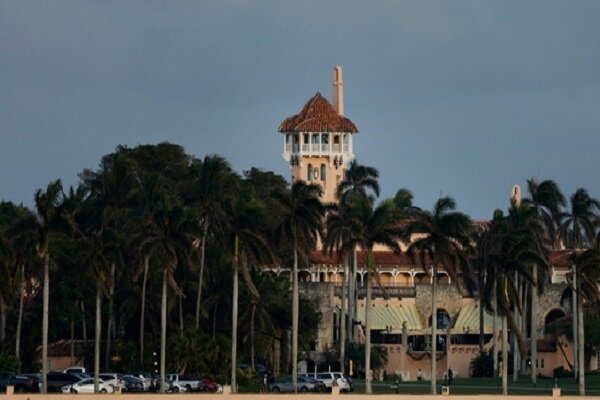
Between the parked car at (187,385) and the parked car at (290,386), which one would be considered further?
the parked car at (290,386)

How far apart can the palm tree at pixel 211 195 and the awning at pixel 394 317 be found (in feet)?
97.4

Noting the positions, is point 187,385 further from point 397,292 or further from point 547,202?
point 397,292

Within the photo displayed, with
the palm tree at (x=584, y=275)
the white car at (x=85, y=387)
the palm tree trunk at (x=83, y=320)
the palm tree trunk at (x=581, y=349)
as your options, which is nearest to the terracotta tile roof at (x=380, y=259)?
the palm tree trunk at (x=83, y=320)

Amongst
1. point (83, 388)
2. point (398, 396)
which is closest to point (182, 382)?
point (83, 388)

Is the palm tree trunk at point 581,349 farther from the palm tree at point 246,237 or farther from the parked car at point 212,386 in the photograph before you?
the parked car at point 212,386

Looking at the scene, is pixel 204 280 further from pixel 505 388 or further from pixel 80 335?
pixel 505 388

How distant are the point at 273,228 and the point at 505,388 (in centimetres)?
1904

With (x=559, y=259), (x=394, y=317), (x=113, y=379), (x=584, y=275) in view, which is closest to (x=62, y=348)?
(x=113, y=379)

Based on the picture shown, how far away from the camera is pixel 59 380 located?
129 meters

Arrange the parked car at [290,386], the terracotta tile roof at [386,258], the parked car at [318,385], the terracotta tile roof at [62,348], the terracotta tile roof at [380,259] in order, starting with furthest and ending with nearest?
the terracotta tile roof at [380,259] < the terracotta tile roof at [386,258] < the terracotta tile roof at [62,348] < the parked car at [318,385] < the parked car at [290,386]

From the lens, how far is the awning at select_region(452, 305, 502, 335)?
177125mm

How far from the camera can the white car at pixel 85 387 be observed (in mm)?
125238

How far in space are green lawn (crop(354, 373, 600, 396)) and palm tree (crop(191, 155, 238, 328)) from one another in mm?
14367

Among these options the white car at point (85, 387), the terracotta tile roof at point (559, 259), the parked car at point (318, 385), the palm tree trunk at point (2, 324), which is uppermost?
the terracotta tile roof at point (559, 259)
